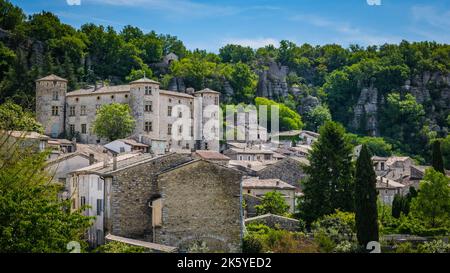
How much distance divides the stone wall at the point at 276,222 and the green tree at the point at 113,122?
3404 centimetres

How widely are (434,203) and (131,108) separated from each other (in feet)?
130

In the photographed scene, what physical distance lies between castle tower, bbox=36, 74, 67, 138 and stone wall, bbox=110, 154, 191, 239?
47.4 m

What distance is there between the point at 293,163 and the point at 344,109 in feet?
214

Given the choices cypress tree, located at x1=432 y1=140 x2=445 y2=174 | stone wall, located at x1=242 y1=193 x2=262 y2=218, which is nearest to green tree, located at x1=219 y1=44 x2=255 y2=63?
cypress tree, located at x1=432 y1=140 x2=445 y2=174

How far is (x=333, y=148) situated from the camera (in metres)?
43.0

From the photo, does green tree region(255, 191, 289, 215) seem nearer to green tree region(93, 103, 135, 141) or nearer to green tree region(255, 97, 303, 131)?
green tree region(93, 103, 135, 141)

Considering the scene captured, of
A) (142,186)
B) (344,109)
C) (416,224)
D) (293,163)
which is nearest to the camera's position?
(142,186)

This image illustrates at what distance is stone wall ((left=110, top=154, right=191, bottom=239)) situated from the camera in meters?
29.6

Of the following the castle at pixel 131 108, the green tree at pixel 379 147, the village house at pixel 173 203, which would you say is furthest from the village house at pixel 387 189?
the green tree at pixel 379 147

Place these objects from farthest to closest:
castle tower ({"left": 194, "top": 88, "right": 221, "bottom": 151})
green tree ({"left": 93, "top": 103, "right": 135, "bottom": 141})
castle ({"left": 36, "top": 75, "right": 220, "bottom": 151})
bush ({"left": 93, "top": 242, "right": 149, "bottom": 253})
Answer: castle tower ({"left": 194, "top": 88, "right": 221, "bottom": 151}) → castle ({"left": 36, "top": 75, "right": 220, "bottom": 151}) → green tree ({"left": 93, "top": 103, "right": 135, "bottom": 141}) → bush ({"left": 93, "top": 242, "right": 149, "bottom": 253})

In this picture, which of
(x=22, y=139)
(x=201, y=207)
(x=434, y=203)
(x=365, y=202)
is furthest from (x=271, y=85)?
(x=22, y=139)

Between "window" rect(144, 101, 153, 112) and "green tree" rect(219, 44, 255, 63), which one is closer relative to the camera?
"window" rect(144, 101, 153, 112)

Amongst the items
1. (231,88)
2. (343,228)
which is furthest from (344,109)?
(343,228)
